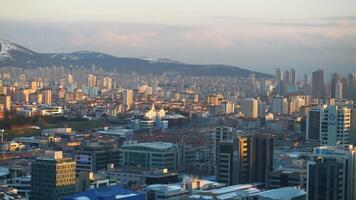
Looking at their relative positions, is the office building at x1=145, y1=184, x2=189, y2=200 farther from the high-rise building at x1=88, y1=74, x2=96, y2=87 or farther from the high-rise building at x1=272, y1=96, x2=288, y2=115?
the high-rise building at x1=88, y1=74, x2=96, y2=87

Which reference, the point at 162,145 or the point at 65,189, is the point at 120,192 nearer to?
the point at 65,189

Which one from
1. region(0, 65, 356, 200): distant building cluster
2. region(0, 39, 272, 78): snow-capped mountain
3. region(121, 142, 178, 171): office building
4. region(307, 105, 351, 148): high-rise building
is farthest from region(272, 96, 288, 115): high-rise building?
region(121, 142, 178, 171): office building

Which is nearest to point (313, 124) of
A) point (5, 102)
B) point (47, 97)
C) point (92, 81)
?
point (5, 102)

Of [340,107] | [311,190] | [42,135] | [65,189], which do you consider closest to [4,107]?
[42,135]

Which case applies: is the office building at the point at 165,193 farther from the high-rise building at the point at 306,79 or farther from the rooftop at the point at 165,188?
the high-rise building at the point at 306,79

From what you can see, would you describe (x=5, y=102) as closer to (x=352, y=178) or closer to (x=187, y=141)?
(x=187, y=141)

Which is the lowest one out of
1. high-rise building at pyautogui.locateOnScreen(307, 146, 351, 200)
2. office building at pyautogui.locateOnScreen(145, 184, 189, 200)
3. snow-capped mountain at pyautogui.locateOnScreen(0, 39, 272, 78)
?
office building at pyautogui.locateOnScreen(145, 184, 189, 200)
